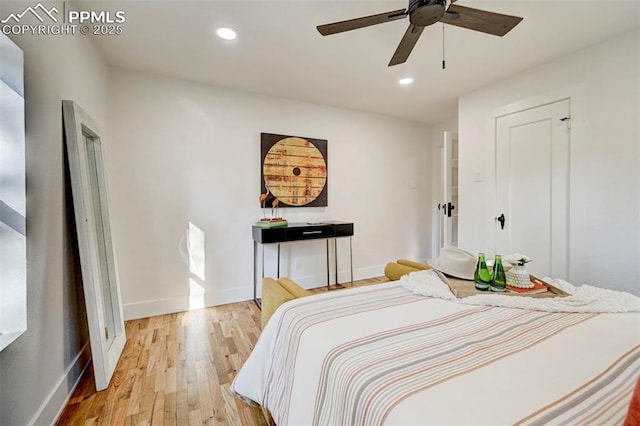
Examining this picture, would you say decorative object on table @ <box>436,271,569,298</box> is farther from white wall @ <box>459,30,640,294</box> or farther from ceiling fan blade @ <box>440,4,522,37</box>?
white wall @ <box>459,30,640,294</box>

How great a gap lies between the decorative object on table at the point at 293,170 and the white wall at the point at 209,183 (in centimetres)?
11

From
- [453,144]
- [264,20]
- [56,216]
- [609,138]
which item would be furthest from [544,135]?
[56,216]

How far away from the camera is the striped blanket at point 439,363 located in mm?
604

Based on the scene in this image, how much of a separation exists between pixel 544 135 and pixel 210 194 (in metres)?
3.48

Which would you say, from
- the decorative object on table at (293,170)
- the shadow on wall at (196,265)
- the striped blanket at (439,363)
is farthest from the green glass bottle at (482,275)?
the shadow on wall at (196,265)

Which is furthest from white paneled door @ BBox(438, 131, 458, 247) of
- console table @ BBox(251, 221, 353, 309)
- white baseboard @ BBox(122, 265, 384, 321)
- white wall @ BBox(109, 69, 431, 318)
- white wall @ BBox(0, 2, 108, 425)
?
white wall @ BBox(0, 2, 108, 425)

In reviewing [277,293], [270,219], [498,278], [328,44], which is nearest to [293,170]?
[270,219]

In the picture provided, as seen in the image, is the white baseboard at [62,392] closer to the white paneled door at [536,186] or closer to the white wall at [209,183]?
→ the white wall at [209,183]

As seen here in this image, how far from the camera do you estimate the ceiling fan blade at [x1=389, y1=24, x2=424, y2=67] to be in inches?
59.4

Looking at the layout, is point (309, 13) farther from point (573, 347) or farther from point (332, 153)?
point (573, 347)

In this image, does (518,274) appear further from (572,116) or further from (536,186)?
(572,116)

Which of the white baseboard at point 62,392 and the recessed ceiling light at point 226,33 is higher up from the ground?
the recessed ceiling light at point 226,33

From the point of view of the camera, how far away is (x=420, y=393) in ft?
2.08

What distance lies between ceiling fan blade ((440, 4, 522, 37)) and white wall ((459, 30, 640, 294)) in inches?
60.0
